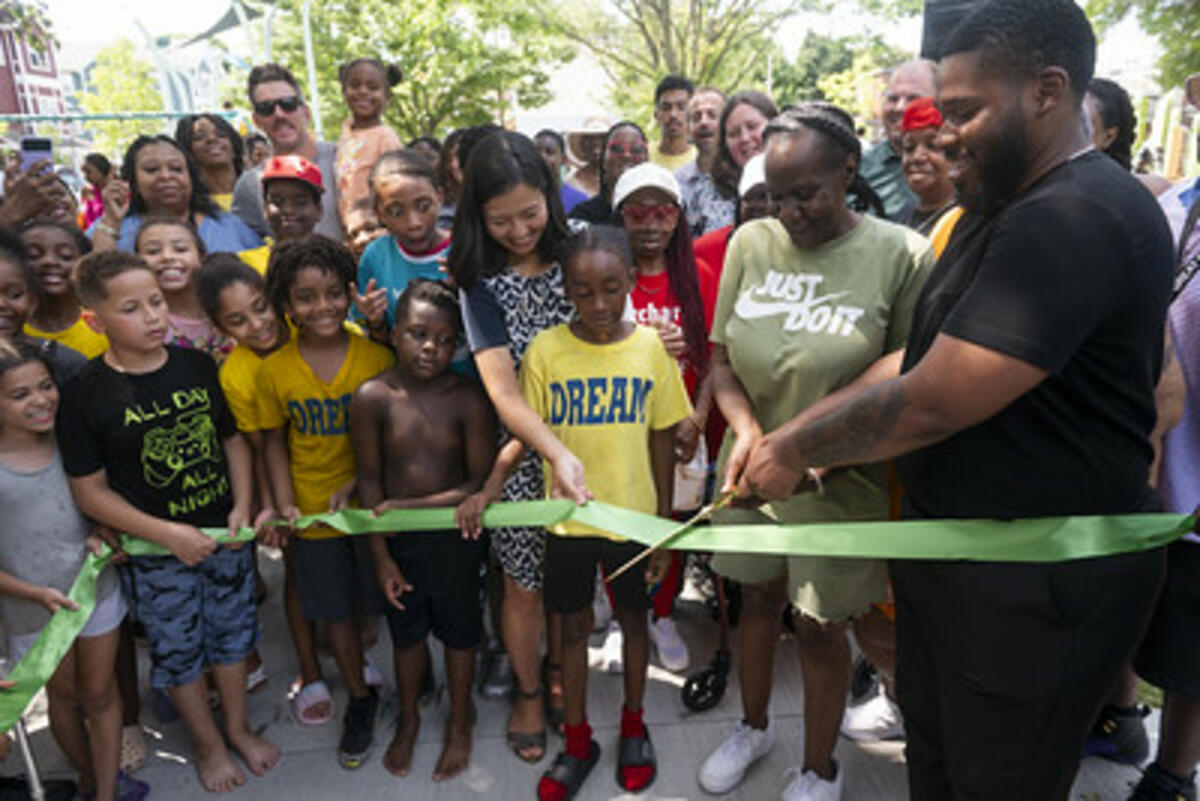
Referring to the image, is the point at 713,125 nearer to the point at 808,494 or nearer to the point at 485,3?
the point at 808,494

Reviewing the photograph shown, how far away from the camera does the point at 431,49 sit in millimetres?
17812

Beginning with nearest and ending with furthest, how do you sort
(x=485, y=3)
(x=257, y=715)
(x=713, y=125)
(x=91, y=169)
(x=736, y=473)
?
(x=736, y=473) → (x=257, y=715) → (x=713, y=125) → (x=91, y=169) → (x=485, y=3)

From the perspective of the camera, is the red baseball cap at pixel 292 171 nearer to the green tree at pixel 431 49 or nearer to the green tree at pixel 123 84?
the green tree at pixel 431 49

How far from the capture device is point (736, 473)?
233 cm

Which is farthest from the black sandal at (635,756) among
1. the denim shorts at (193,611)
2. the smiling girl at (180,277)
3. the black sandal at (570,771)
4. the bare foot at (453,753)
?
the smiling girl at (180,277)

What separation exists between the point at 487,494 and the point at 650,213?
4.55ft

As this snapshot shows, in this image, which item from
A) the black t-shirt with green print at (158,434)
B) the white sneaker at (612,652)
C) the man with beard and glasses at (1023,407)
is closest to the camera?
the man with beard and glasses at (1023,407)

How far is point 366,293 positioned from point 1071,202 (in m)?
2.37

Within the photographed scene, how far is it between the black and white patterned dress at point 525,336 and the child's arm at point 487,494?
126 mm

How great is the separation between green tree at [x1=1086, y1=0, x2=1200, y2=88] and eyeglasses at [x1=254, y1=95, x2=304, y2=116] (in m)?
17.8

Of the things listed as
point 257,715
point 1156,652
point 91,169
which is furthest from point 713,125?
point 91,169

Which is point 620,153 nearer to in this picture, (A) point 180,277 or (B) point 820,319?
(A) point 180,277

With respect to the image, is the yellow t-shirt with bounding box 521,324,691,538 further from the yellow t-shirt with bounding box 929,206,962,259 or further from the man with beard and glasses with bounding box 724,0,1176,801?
the yellow t-shirt with bounding box 929,206,962,259

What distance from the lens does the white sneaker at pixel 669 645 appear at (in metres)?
3.62
